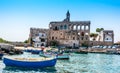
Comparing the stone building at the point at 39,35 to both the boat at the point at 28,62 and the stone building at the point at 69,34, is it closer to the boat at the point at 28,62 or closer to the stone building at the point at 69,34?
the stone building at the point at 69,34

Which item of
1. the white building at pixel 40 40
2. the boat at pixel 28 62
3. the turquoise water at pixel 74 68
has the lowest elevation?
the turquoise water at pixel 74 68

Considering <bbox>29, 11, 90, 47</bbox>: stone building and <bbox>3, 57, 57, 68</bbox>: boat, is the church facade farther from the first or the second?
<bbox>3, 57, 57, 68</bbox>: boat

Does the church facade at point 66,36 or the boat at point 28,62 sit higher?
the church facade at point 66,36

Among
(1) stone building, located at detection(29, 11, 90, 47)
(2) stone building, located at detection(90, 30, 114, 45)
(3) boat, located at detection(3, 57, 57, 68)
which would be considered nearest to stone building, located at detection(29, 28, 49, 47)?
(1) stone building, located at detection(29, 11, 90, 47)

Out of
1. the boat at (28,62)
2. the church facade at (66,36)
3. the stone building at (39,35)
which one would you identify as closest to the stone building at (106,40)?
the church facade at (66,36)

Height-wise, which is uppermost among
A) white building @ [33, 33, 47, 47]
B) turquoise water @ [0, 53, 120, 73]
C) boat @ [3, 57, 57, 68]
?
white building @ [33, 33, 47, 47]

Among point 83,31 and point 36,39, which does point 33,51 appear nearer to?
point 36,39

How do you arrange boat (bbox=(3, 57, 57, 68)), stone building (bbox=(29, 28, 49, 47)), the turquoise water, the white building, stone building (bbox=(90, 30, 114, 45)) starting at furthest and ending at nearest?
stone building (bbox=(90, 30, 114, 45))
stone building (bbox=(29, 28, 49, 47))
the white building
boat (bbox=(3, 57, 57, 68))
the turquoise water

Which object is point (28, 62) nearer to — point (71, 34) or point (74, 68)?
point (74, 68)

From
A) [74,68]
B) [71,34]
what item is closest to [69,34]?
[71,34]

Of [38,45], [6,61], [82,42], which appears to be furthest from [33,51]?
[6,61]

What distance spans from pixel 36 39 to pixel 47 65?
218 feet

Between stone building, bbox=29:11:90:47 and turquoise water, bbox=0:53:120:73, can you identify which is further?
stone building, bbox=29:11:90:47

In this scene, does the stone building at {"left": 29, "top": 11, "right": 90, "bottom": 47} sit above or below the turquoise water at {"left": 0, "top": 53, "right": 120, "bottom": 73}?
above
